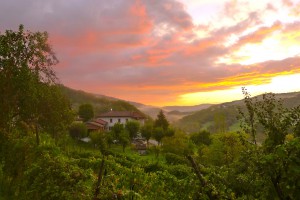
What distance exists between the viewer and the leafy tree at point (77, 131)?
74938 millimetres

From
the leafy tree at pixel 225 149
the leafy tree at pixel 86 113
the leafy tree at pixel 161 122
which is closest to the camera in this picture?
the leafy tree at pixel 225 149

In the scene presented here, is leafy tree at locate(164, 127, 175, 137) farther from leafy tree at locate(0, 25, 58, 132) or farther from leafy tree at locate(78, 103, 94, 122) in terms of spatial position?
leafy tree at locate(0, 25, 58, 132)

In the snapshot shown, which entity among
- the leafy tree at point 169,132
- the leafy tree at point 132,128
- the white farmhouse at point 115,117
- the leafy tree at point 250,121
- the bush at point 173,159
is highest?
the leafy tree at point 250,121

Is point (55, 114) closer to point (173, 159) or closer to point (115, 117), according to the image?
point (173, 159)

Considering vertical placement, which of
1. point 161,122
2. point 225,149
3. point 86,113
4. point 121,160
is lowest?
point 121,160

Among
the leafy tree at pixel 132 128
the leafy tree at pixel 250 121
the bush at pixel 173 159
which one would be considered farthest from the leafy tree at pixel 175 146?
the leafy tree at pixel 250 121

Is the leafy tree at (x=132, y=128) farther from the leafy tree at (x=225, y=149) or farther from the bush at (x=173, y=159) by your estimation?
the leafy tree at (x=225, y=149)

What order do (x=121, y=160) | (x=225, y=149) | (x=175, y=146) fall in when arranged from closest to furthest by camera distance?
(x=225, y=149), (x=121, y=160), (x=175, y=146)

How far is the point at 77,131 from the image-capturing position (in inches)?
2970

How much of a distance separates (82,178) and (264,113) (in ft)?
19.9

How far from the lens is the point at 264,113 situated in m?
7.84

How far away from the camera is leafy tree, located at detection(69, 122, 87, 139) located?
7494 centimetres

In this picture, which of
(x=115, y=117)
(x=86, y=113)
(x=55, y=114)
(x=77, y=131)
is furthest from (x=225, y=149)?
(x=115, y=117)

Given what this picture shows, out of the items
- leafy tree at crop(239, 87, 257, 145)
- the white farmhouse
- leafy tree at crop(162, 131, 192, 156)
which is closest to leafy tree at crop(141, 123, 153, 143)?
leafy tree at crop(162, 131, 192, 156)
